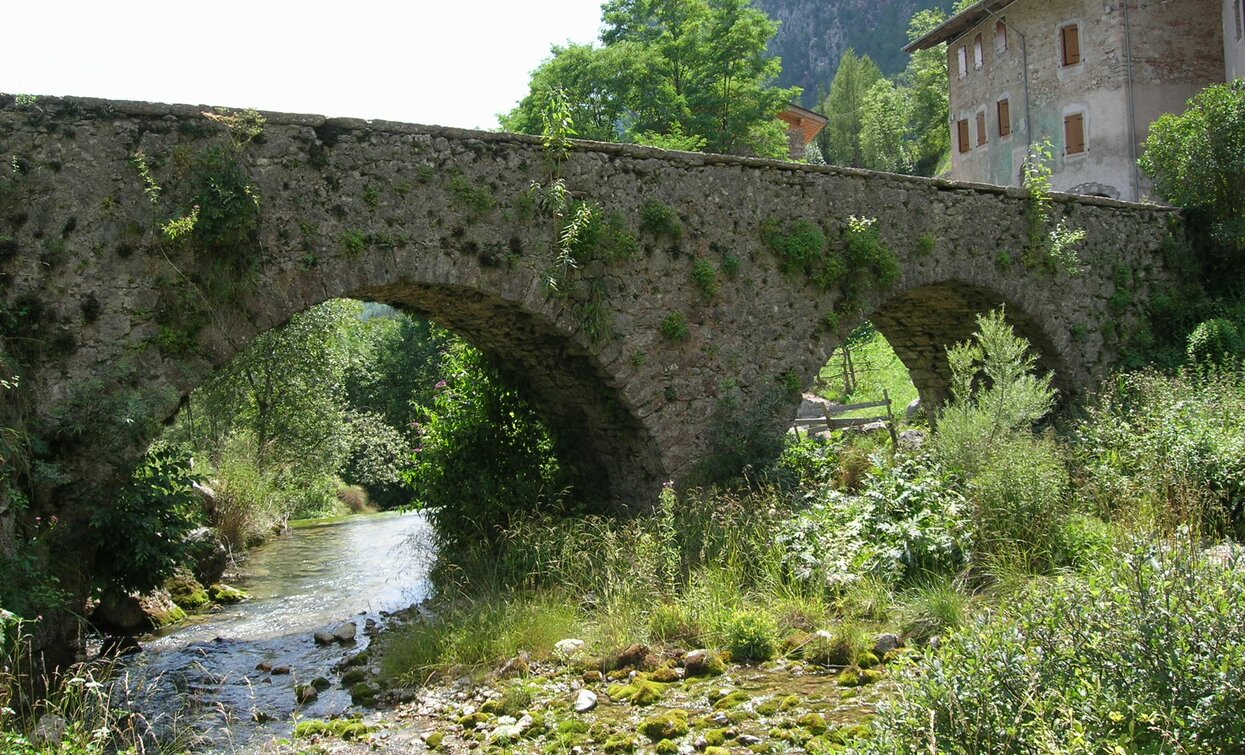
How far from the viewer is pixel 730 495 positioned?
908 cm

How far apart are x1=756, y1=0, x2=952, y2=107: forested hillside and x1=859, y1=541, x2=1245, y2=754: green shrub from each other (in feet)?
292

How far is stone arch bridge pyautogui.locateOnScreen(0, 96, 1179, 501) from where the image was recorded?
6926mm

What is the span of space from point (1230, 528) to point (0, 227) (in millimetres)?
9457

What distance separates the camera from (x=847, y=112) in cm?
6366

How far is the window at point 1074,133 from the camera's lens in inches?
973

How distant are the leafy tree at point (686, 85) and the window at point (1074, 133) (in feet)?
23.3

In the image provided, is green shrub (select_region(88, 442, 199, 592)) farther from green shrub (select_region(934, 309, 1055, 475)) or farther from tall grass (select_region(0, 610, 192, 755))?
green shrub (select_region(934, 309, 1055, 475))

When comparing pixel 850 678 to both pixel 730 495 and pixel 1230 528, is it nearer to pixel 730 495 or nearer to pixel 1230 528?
pixel 730 495

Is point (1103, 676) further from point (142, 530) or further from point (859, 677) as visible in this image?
point (142, 530)

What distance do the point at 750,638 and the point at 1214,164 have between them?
12.5m

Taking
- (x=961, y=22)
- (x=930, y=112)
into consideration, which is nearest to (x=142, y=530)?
(x=961, y=22)

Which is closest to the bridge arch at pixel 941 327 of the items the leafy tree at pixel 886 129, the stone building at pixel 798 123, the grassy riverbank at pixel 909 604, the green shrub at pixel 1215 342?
the green shrub at pixel 1215 342

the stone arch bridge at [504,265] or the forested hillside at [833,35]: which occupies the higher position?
the forested hillside at [833,35]

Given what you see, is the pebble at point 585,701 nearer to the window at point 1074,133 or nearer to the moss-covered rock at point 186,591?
the moss-covered rock at point 186,591
